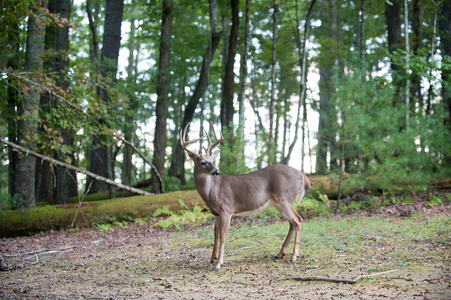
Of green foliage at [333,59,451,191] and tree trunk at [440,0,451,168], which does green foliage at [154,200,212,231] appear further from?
tree trunk at [440,0,451,168]

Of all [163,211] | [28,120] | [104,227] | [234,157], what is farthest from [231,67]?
[104,227]

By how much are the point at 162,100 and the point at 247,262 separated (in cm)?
913

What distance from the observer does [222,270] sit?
17.8ft

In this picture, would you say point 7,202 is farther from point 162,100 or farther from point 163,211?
point 162,100

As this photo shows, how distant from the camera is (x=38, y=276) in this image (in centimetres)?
571

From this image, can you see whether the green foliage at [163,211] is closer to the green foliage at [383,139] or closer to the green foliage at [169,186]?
the green foliage at [169,186]

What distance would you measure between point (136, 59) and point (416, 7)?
2128cm

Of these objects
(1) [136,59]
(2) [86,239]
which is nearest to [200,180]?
(2) [86,239]

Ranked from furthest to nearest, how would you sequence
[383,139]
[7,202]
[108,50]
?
[108,50] < [383,139] < [7,202]

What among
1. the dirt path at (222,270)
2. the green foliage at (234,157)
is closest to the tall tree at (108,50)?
the green foliage at (234,157)

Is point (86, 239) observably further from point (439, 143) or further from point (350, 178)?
point (439, 143)

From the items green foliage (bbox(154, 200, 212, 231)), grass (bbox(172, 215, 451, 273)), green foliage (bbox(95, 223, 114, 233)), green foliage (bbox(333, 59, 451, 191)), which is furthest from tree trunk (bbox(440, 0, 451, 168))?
green foliage (bbox(95, 223, 114, 233))

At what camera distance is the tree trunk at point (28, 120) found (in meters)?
9.15

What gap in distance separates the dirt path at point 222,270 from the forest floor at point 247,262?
0.5 inches
